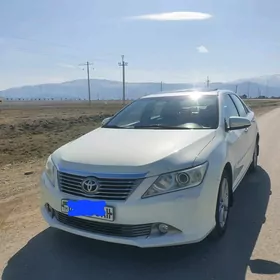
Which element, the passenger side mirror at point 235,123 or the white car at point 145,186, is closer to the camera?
the white car at point 145,186

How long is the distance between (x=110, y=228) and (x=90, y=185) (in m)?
0.43

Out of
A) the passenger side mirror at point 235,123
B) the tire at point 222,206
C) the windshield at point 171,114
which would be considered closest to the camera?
the tire at point 222,206

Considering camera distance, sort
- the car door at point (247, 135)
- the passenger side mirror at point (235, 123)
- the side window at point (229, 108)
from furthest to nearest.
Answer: the car door at point (247, 135) < the side window at point (229, 108) < the passenger side mirror at point (235, 123)

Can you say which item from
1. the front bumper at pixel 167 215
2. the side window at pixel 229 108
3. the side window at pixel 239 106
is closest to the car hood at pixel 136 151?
the front bumper at pixel 167 215

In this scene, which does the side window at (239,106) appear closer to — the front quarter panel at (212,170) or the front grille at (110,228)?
the front quarter panel at (212,170)

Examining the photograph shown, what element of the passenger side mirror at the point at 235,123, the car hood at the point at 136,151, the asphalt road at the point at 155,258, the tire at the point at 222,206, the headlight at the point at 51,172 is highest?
the passenger side mirror at the point at 235,123

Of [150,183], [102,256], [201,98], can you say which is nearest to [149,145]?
[150,183]

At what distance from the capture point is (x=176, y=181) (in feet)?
9.90

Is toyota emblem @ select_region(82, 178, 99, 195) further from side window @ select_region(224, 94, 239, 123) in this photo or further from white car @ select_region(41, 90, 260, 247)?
side window @ select_region(224, 94, 239, 123)

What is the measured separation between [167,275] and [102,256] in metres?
0.70

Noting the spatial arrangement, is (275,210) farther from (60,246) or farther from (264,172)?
(60,246)

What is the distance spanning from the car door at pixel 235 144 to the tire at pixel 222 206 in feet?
1.05

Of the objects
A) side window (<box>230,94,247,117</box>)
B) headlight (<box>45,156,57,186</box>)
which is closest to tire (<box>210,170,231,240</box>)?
headlight (<box>45,156,57,186</box>)

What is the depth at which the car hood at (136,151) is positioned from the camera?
10.0ft
